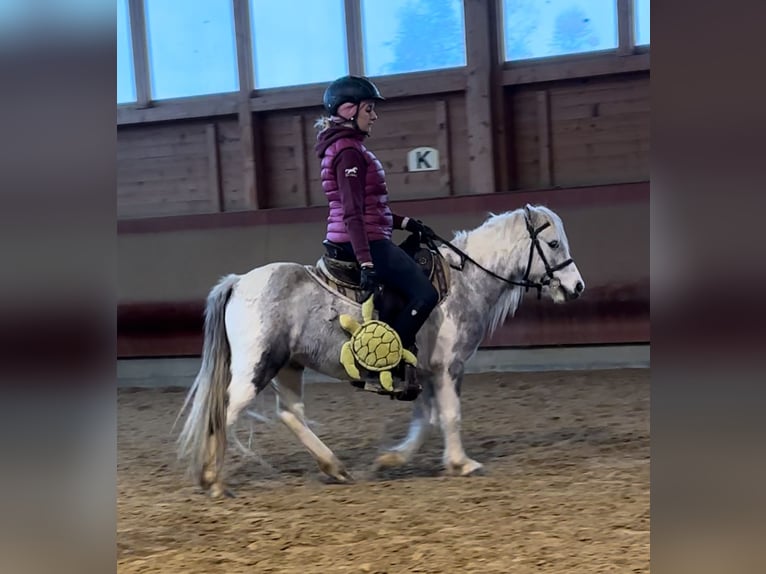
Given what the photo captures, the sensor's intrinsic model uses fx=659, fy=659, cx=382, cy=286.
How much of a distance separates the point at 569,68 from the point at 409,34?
65 cm

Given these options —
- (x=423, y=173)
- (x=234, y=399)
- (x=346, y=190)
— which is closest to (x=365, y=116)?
(x=346, y=190)

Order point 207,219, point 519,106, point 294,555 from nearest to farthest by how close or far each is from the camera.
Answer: point 294,555 < point 207,219 < point 519,106

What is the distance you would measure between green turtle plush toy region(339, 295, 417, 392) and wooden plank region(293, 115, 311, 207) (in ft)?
4.51

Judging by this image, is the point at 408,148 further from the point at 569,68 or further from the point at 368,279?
the point at 368,279

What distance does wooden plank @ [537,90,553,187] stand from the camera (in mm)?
2877

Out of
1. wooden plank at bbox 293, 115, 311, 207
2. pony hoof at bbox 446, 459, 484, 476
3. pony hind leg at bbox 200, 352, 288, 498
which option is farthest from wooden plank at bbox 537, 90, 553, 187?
pony hind leg at bbox 200, 352, 288, 498

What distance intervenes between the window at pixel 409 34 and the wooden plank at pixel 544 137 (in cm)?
51

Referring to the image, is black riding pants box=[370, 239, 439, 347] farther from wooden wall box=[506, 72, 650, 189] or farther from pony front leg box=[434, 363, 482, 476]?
wooden wall box=[506, 72, 650, 189]

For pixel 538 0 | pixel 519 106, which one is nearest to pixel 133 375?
pixel 538 0

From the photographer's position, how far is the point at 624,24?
75.1 inches

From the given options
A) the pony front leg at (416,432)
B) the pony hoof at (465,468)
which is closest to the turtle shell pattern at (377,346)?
the pony front leg at (416,432)
